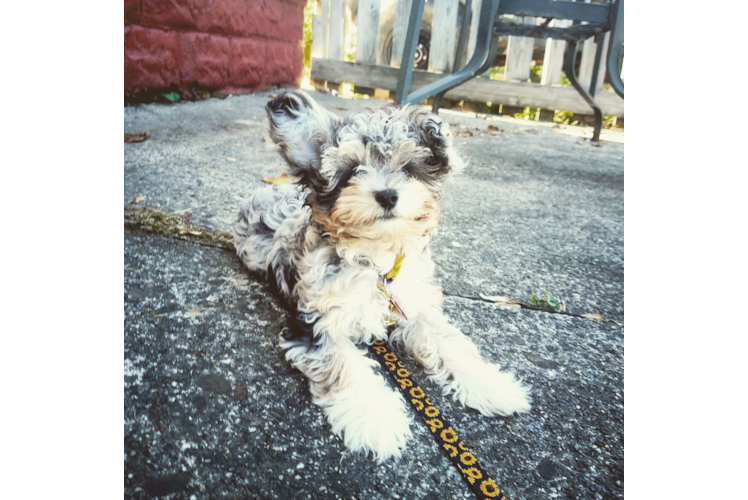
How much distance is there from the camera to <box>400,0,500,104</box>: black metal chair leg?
477 centimetres

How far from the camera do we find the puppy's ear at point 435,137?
2.06 m

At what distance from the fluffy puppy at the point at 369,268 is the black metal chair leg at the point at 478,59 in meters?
2.77

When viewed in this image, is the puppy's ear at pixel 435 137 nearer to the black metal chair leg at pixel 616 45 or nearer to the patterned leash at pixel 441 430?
the patterned leash at pixel 441 430

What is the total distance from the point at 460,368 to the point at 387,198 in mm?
780

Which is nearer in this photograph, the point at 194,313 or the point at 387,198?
the point at 387,198

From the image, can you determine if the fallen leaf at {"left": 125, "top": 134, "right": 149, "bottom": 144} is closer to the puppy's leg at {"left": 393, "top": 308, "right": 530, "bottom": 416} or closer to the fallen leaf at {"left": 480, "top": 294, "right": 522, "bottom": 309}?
the puppy's leg at {"left": 393, "top": 308, "right": 530, "bottom": 416}

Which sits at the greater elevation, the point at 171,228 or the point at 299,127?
the point at 299,127

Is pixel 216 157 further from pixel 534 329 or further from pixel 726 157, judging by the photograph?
pixel 726 157

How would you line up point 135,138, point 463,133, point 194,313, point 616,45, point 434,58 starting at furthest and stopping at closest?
1. point 434,58
2. point 463,133
3. point 616,45
4. point 135,138
5. point 194,313

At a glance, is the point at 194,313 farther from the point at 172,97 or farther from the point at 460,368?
the point at 172,97

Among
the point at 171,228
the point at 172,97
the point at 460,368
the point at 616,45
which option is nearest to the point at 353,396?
the point at 460,368

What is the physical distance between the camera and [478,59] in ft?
17.0

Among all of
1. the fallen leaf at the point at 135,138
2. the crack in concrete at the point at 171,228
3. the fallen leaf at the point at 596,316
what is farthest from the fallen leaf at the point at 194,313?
the fallen leaf at the point at 135,138
